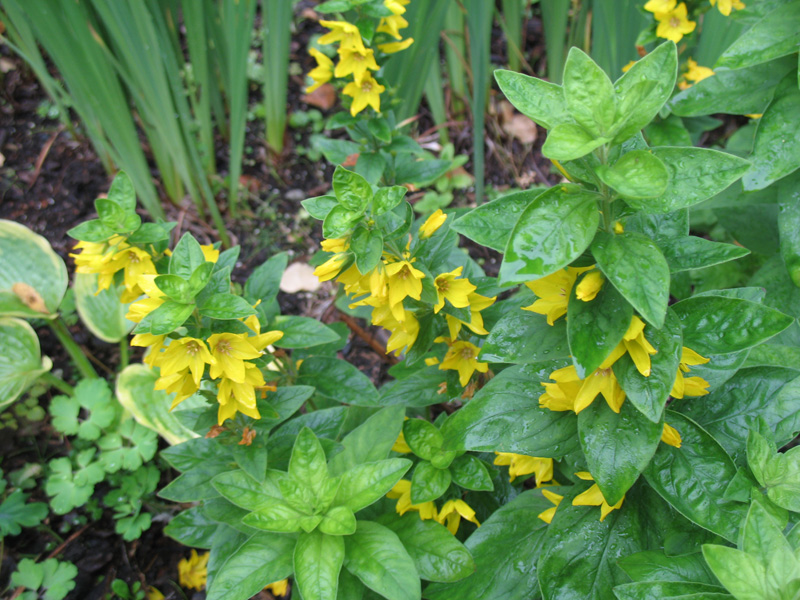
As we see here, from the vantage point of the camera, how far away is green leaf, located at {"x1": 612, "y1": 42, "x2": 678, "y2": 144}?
2.80 ft

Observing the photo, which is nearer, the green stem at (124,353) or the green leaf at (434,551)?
the green leaf at (434,551)

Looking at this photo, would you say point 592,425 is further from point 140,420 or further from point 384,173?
point 140,420

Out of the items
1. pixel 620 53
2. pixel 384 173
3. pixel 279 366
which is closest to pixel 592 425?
pixel 279 366

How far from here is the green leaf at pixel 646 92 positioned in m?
0.85

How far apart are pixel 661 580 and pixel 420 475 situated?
1.78 feet

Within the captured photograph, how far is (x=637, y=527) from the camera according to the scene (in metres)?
1.23

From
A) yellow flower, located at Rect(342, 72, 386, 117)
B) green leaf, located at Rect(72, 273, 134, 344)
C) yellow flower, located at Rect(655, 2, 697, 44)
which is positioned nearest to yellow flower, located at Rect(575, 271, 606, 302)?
yellow flower, located at Rect(342, 72, 386, 117)

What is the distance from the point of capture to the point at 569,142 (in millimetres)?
842

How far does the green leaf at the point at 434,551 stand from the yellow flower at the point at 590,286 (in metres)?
0.66

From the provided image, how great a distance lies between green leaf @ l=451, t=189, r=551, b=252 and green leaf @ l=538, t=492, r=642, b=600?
2.02 feet

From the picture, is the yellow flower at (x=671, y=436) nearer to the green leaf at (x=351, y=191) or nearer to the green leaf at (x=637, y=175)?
the green leaf at (x=637, y=175)

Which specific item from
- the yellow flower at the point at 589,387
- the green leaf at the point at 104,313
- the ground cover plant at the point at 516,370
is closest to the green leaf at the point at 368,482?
the ground cover plant at the point at 516,370

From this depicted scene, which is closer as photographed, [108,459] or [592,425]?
[592,425]

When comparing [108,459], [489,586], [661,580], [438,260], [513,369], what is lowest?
[108,459]
